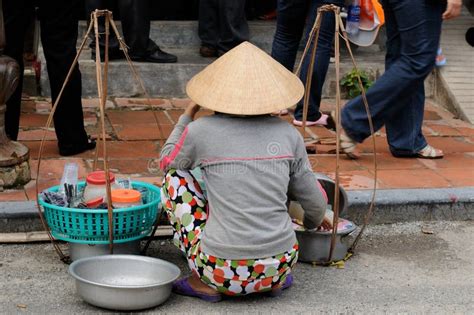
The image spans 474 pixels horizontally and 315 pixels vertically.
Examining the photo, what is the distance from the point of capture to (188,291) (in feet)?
12.2

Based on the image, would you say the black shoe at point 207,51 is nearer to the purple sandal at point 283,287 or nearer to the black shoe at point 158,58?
the black shoe at point 158,58

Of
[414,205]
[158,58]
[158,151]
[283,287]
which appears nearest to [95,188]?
[283,287]

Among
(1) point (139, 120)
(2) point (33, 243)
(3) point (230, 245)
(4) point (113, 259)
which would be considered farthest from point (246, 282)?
(1) point (139, 120)

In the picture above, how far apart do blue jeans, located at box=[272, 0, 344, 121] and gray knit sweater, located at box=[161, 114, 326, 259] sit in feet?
7.21

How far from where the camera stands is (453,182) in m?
5.10

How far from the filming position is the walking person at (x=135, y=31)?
6.57m

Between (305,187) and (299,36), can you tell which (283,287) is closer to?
(305,187)

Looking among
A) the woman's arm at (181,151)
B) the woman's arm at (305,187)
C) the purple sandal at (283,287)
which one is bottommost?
the purple sandal at (283,287)

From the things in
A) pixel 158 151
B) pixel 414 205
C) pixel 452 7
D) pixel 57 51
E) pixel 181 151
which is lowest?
pixel 158 151

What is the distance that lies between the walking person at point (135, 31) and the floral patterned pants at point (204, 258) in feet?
9.84

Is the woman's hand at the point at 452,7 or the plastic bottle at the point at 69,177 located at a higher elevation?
the woman's hand at the point at 452,7

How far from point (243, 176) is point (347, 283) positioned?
76 cm

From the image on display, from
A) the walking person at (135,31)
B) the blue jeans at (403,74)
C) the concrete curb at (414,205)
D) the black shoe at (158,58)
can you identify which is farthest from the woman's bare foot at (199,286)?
the black shoe at (158,58)

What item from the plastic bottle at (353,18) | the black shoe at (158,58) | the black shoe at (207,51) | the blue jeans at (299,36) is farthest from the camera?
the black shoe at (207,51)
